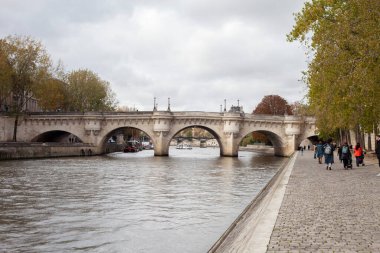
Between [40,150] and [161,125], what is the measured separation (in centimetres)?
1907

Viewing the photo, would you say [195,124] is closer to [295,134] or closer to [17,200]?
[295,134]

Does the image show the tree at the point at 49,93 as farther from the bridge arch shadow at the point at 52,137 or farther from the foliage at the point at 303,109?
the foliage at the point at 303,109

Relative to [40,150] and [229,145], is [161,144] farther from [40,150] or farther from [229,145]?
[40,150]

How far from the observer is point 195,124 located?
222ft

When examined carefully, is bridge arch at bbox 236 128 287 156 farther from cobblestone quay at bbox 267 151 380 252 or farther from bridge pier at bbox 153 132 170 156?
cobblestone quay at bbox 267 151 380 252

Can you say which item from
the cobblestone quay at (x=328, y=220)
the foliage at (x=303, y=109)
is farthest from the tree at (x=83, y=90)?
the cobblestone quay at (x=328, y=220)

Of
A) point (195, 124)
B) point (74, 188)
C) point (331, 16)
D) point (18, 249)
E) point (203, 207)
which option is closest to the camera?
point (18, 249)

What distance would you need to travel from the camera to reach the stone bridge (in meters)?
67.1

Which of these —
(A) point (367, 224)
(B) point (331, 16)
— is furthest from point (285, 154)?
(A) point (367, 224)

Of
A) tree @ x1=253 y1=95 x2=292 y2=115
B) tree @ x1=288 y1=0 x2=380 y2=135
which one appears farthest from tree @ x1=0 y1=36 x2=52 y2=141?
tree @ x1=253 y1=95 x2=292 y2=115

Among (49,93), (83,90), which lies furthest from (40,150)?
(83,90)

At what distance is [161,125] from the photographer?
218 feet

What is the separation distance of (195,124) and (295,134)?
15.3 metres

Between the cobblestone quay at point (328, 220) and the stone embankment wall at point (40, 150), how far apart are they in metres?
36.7
